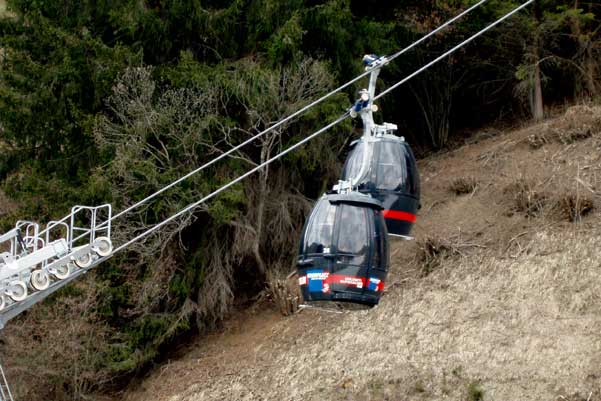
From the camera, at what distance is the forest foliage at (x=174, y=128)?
92.1 ft

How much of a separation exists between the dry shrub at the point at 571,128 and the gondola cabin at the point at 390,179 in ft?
45.5

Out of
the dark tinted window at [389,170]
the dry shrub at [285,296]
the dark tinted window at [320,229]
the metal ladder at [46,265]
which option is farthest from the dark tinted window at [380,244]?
the dry shrub at [285,296]

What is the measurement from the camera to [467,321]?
26.0 meters

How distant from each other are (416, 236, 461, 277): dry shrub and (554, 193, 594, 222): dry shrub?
254cm

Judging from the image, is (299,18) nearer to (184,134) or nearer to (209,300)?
(184,134)

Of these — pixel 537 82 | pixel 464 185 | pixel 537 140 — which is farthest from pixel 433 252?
pixel 537 82

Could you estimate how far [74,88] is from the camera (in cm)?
2936

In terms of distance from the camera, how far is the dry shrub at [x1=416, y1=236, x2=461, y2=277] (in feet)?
90.4

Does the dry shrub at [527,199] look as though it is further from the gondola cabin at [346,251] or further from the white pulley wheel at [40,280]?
the white pulley wheel at [40,280]

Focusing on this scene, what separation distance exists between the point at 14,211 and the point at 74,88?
330 cm

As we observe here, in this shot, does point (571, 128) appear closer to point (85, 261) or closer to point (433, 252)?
point (433, 252)

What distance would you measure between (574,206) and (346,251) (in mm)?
12465

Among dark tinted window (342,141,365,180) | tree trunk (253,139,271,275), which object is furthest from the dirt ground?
dark tinted window (342,141,365,180)

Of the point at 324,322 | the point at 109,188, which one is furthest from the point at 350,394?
the point at 109,188
